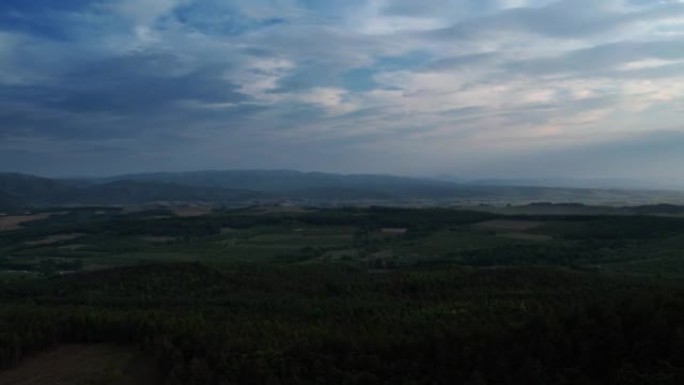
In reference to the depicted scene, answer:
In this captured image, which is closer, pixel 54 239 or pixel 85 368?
pixel 85 368

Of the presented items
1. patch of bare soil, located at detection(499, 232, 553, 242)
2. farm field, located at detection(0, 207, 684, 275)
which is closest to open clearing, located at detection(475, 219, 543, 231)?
farm field, located at detection(0, 207, 684, 275)

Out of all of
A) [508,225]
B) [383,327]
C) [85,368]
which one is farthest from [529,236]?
[85,368]

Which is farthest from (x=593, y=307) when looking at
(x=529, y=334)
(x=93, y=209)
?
(x=93, y=209)

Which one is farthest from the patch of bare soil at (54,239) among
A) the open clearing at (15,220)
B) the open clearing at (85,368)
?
the open clearing at (85,368)

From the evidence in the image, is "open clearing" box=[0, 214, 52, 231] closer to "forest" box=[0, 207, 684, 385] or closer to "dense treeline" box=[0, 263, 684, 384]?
"forest" box=[0, 207, 684, 385]

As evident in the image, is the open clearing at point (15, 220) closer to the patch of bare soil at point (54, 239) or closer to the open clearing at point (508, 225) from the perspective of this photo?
the patch of bare soil at point (54, 239)

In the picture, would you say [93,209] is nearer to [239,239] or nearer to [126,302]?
[239,239]

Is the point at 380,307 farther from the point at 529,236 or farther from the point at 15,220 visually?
the point at 15,220
